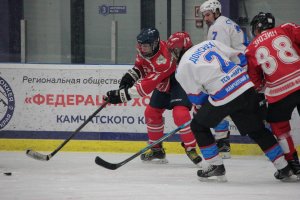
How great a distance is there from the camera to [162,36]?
7.98m

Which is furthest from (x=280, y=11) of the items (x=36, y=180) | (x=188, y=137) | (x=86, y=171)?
(x=36, y=180)

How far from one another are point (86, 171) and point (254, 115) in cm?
152

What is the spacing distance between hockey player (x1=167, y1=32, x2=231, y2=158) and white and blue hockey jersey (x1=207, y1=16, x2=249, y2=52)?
636 millimetres

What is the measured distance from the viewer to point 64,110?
306 inches

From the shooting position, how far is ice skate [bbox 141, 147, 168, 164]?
7043 mm

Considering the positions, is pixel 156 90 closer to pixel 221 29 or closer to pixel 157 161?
pixel 157 161

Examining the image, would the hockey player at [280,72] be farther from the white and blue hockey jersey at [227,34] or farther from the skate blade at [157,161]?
the skate blade at [157,161]

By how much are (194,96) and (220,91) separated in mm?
192

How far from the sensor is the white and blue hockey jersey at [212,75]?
5.55 m

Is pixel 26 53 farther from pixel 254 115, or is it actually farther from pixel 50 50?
pixel 254 115

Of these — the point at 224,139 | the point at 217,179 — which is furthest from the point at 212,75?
the point at 224,139

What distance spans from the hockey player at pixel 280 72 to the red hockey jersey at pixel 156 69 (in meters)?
0.94

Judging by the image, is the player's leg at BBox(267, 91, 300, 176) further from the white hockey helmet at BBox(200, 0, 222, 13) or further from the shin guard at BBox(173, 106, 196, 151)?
the white hockey helmet at BBox(200, 0, 222, 13)

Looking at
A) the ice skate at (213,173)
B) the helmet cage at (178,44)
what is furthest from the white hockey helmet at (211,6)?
the ice skate at (213,173)
